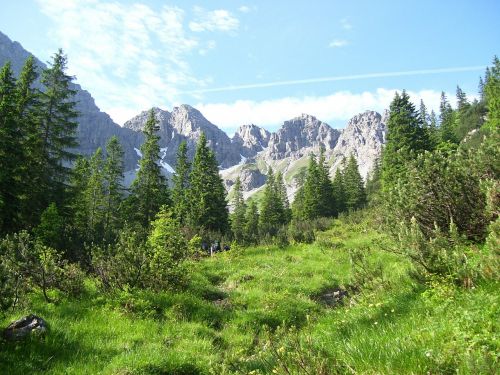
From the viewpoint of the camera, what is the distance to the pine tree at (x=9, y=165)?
23.0 meters

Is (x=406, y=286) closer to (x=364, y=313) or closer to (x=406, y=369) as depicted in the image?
(x=364, y=313)

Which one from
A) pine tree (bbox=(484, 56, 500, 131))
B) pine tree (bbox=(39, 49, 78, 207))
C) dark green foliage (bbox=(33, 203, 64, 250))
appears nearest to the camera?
dark green foliage (bbox=(33, 203, 64, 250))

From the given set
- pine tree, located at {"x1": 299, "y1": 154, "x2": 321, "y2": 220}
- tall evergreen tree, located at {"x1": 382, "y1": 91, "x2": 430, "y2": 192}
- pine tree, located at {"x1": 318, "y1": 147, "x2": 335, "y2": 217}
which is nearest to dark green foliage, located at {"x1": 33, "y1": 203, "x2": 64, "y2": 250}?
tall evergreen tree, located at {"x1": 382, "y1": 91, "x2": 430, "y2": 192}

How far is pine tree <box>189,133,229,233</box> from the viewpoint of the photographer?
42.4m

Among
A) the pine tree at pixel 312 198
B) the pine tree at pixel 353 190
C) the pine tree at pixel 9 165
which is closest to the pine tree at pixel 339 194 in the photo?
the pine tree at pixel 353 190

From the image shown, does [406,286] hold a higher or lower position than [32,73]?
lower

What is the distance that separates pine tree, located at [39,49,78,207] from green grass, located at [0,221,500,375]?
20.9 m

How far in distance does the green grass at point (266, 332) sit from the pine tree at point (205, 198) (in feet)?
96.2

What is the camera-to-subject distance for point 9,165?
23.7m

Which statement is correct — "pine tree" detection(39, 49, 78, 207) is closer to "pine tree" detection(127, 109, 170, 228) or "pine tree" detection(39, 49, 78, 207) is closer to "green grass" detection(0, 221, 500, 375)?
"pine tree" detection(127, 109, 170, 228)

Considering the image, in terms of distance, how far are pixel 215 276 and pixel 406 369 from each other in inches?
518

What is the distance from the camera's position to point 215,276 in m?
16.2

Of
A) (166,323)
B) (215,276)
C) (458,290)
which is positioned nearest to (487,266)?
(458,290)

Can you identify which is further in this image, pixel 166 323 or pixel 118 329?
pixel 166 323
